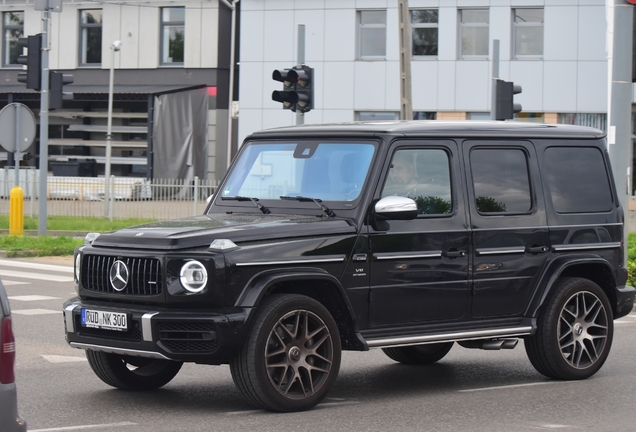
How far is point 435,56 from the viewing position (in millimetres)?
39000

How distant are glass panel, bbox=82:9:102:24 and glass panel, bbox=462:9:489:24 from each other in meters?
14.8

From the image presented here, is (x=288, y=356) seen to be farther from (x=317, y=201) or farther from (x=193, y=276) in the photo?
(x=317, y=201)

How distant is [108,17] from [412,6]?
→ 1246 cm

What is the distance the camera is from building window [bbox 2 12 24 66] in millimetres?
47219

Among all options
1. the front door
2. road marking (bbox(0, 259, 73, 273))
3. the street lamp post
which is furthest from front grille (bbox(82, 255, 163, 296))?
the street lamp post

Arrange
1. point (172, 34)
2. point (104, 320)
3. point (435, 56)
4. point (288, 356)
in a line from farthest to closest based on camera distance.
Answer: point (172, 34)
point (435, 56)
point (104, 320)
point (288, 356)

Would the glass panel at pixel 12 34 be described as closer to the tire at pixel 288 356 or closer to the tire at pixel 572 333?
the tire at pixel 572 333

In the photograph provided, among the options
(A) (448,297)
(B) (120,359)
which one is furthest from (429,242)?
(B) (120,359)

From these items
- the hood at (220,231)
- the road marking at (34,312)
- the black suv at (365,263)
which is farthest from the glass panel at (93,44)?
the hood at (220,231)

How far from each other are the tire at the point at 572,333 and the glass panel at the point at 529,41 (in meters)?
29.9

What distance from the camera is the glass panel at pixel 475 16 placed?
38562mm

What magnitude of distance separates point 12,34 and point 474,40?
19660mm

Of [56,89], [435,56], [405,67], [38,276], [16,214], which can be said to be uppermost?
[435,56]

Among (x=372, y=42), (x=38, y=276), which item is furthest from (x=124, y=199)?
(x=38, y=276)
